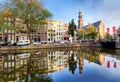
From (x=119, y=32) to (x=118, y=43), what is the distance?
85.1 ft

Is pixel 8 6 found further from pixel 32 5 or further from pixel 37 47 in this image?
pixel 37 47

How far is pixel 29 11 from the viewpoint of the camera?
5984cm

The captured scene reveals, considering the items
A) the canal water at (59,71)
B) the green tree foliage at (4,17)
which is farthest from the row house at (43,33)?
the canal water at (59,71)

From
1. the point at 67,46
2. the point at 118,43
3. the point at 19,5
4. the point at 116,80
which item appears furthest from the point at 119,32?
the point at 116,80

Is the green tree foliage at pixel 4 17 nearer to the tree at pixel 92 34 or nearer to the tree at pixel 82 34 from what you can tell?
the tree at pixel 92 34

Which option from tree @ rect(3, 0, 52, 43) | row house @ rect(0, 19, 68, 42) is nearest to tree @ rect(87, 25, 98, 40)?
row house @ rect(0, 19, 68, 42)

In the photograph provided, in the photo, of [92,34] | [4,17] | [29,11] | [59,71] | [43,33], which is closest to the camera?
[59,71]

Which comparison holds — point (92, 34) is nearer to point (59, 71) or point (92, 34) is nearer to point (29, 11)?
point (29, 11)

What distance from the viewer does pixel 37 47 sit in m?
62.3

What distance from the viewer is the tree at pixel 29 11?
5941 cm

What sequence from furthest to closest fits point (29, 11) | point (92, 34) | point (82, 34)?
point (82, 34), point (92, 34), point (29, 11)

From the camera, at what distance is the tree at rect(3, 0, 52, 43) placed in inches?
2339

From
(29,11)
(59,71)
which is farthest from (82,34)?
(59,71)

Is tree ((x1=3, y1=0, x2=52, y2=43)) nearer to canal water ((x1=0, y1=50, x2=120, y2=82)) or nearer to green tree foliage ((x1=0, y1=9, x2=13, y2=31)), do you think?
green tree foliage ((x1=0, y1=9, x2=13, y2=31))
